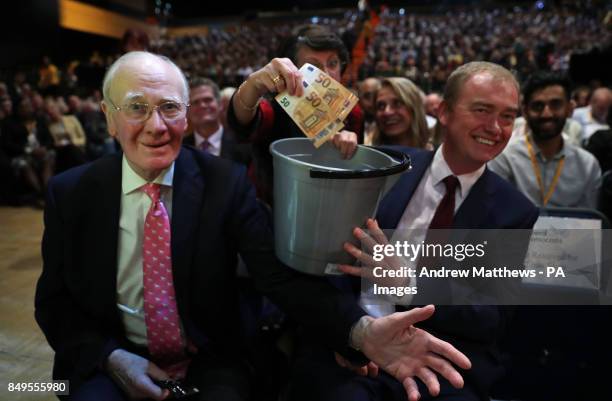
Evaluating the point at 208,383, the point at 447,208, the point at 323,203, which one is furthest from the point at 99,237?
the point at 447,208

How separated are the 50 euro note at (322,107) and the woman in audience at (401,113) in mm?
1571

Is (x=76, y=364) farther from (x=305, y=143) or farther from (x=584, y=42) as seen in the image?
(x=584, y=42)

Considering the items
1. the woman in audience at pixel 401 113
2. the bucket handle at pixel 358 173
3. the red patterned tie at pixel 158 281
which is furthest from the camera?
the woman in audience at pixel 401 113

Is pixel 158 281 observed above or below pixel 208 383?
above

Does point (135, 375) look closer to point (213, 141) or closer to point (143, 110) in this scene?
point (143, 110)

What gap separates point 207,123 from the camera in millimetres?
3006

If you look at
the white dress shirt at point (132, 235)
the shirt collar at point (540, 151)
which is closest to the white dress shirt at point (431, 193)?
the white dress shirt at point (132, 235)

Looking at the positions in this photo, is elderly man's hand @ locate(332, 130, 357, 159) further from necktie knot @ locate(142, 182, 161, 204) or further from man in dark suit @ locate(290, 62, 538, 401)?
necktie knot @ locate(142, 182, 161, 204)

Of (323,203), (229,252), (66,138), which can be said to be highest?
(323,203)

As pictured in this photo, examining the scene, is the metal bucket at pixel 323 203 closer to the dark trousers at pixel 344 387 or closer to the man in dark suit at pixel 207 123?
the dark trousers at pixel 344 387

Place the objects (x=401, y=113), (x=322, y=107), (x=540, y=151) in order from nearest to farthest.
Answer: (x=322, y=107) < (x=540, y=151) < (x=401, y=113)

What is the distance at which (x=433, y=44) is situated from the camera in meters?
14.1

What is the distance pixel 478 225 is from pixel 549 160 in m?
1.30

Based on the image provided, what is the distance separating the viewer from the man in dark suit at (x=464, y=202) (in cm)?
123
